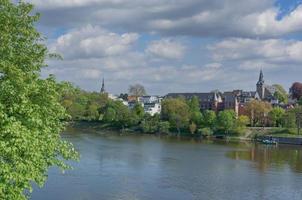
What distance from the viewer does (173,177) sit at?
141 feet

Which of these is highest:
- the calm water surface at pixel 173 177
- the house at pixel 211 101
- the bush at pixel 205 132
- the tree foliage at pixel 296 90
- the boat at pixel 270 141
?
the tree foliage at pixel 296 90

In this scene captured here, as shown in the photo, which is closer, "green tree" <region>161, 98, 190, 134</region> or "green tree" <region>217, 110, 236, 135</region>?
"green tree" <region>217, 110, 236, 135</region>

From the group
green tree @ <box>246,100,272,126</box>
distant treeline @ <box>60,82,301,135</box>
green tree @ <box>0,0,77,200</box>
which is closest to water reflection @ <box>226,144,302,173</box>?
distant treeline @ <box>60,82,301,135</box>

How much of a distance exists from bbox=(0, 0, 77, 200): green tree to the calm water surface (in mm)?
19176

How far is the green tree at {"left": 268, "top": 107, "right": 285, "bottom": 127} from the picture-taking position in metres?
103

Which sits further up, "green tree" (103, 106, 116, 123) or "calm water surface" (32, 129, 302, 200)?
"green tree" (103, 106, 116, 123)

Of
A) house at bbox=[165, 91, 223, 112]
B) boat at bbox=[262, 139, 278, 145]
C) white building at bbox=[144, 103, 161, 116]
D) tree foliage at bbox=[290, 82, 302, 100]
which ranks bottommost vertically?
boat at bbox=[262, 139, 278, 145]

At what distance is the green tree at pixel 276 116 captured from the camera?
103469 millimetres

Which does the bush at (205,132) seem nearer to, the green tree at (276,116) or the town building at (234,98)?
the green tree at (276,116)

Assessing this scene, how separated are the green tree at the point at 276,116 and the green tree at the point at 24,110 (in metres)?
93.8

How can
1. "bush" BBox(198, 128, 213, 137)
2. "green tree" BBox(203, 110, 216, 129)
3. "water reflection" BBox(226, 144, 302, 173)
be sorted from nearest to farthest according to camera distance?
"water reflection" BBox(226, 144, 302, 173) → "bush" BBox(198, 128, 213, 137) → "green tree" BBox(203, 110, 216, 129)

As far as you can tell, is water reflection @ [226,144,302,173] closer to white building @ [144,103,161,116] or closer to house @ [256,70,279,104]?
white building @ [144,103,161,116]

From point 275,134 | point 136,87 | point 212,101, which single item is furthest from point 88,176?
point 136,87

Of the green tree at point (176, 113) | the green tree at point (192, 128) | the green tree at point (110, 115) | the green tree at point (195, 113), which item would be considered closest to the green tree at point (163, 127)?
the green tree at point (176, 113)
